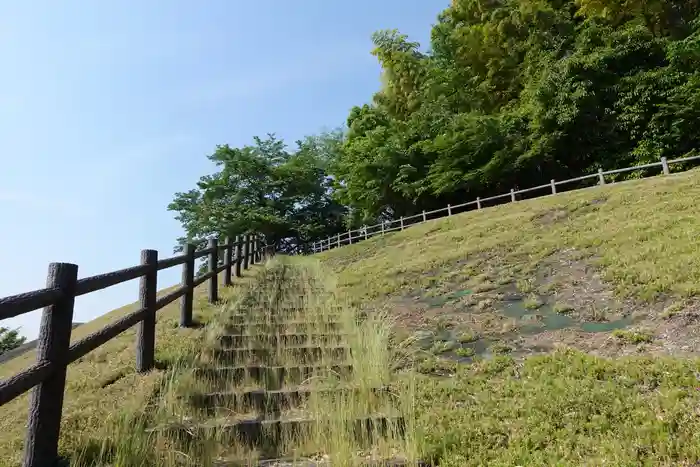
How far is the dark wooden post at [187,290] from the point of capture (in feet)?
20.7

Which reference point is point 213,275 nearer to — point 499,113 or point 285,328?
point 285,328

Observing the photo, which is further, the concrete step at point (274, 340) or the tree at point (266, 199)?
the tree at point (266, 199)

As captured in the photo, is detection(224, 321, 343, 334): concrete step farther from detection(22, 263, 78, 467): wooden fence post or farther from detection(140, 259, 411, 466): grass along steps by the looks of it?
detection(22, 263, 78, 467): wooden fence post

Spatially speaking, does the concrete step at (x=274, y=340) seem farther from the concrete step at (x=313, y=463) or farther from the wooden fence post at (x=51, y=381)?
the wooden fence post at (x=51, y=381)

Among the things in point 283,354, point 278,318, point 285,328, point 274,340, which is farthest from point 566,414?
point 278,318

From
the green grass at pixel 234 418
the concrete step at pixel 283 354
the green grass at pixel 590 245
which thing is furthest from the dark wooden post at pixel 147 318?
the green grass at pixel 590 245

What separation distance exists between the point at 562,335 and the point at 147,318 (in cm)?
462

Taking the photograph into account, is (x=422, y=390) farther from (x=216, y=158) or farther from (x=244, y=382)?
(x=216, y=158)

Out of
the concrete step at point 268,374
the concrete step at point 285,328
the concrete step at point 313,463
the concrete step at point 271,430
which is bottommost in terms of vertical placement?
the concrete step at point 313,463

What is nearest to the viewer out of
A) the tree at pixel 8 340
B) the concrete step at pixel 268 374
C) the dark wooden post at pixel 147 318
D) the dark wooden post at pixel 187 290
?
the concrete step at pixel 268 374

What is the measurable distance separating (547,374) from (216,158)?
39.9 metres

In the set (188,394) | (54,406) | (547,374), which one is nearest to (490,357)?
(547,374)

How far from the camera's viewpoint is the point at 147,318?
4570 millimetres

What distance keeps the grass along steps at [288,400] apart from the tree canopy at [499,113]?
20.1 m
